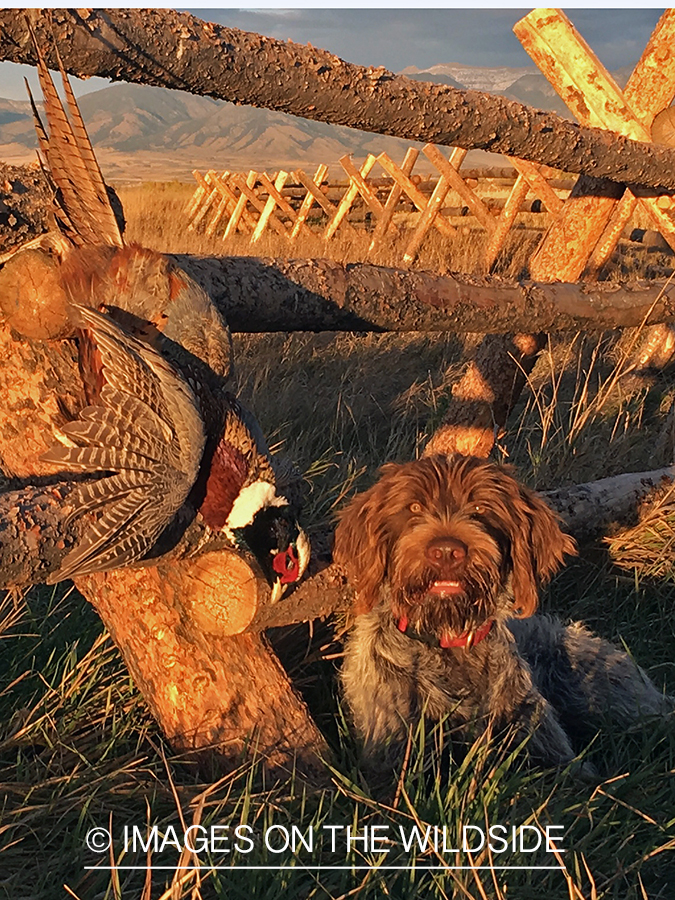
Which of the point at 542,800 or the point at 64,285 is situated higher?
the point at 64,285

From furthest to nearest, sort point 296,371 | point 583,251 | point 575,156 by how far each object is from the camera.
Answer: point 296,371 < point 583,251 < point 575,156

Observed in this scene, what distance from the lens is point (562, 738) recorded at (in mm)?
3105

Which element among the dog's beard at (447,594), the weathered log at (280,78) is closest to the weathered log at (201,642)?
the dog's beard at (447,594)

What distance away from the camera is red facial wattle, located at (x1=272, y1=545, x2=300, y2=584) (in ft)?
8.74

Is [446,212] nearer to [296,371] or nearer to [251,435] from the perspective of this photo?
[296,371]

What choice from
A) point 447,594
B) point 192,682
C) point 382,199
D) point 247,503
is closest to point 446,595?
point 447,594

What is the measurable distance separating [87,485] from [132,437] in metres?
0.22

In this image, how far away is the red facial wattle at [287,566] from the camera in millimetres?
2664

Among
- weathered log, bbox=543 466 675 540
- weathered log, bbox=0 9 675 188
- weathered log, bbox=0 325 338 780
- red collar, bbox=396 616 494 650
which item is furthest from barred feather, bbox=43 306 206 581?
weathered log, bbox=543 466 675 540

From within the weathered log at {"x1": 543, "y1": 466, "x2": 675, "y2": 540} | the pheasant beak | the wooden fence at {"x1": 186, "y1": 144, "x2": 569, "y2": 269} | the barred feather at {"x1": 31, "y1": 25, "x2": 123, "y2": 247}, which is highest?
the barred feather at {"x1": 31, "y1": 25, "x2": 123, "y2": 247}

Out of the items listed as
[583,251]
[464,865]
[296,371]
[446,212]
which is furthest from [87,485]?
[446,212]

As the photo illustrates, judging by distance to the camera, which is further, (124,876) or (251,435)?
(251,435)

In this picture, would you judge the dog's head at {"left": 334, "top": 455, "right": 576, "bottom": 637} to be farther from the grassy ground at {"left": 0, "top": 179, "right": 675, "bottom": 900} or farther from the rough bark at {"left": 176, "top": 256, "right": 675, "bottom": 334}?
the rough bark at {"left": 176, "top": 256, "right": 675, "bottom": 334}
